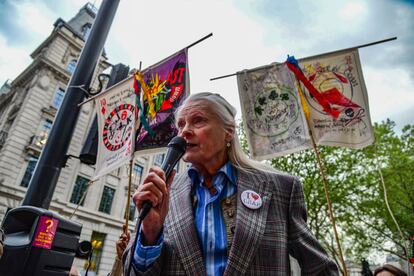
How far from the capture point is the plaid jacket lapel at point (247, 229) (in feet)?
4.31

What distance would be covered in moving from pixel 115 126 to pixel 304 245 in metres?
2.92

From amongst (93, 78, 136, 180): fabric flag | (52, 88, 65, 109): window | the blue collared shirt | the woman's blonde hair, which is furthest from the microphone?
(52, 88, 65, 109): window

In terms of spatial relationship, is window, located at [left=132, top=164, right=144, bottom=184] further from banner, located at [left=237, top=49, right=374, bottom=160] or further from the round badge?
the round badge

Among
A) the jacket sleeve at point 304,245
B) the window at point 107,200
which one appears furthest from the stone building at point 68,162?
the jacket sleeve at point 304,245

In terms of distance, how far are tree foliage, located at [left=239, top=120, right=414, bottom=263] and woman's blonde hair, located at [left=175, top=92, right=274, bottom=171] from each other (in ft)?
42.9

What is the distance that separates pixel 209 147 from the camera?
6.02 ft

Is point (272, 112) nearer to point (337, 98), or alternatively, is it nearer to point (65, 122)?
point (337, 98)

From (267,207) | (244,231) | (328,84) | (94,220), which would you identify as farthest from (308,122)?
(94,220)

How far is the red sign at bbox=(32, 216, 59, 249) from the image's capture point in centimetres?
187

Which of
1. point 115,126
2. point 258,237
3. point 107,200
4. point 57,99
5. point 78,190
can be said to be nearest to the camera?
point 258,237

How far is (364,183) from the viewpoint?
602 inches

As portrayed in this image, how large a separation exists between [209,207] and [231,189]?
0.20 meters

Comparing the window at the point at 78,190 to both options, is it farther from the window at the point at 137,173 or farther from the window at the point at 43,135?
the window at the point at 137,173

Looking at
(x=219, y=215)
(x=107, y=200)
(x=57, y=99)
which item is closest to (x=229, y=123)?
(x=219, y=215)
